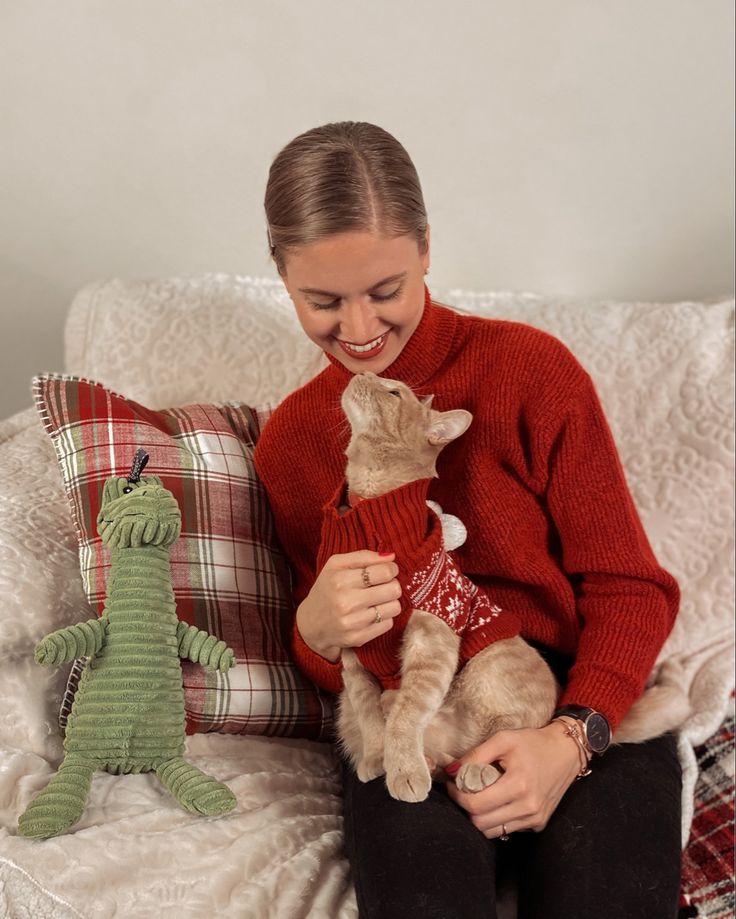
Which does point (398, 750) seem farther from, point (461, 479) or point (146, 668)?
point (461, 479)

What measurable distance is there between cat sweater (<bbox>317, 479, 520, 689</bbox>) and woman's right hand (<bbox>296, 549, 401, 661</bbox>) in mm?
19

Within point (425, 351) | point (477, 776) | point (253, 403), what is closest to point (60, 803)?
point (477, 776)

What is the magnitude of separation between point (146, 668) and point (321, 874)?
0.35 meters

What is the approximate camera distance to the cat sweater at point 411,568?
113 cm

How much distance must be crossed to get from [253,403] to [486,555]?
0.65m

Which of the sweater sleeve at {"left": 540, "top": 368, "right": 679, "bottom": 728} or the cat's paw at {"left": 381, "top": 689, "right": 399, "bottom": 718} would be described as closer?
the cat's paw at {"left": 381, "top": 689, "right": 399, "bottom": 718}

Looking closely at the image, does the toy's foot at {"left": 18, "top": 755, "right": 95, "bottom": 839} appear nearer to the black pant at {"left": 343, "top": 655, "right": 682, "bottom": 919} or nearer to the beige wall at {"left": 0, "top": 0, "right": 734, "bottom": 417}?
the black pant at {"left": 343, "top": 655, "right": 682, "bottom": 919}

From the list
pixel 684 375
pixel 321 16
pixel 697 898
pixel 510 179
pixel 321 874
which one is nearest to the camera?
pixel 321 874

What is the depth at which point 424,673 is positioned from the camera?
1098 millimetres

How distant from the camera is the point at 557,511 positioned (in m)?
1.32

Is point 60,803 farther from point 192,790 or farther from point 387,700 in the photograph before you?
point 387,700

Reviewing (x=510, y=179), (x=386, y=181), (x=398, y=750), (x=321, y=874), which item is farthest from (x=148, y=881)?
(x=510, y=179)

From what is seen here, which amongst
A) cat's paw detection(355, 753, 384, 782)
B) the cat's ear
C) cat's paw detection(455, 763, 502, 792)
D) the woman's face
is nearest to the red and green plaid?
cat's paw detection(455, 763, 502, 792)

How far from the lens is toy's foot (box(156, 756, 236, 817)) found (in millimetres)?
1125
